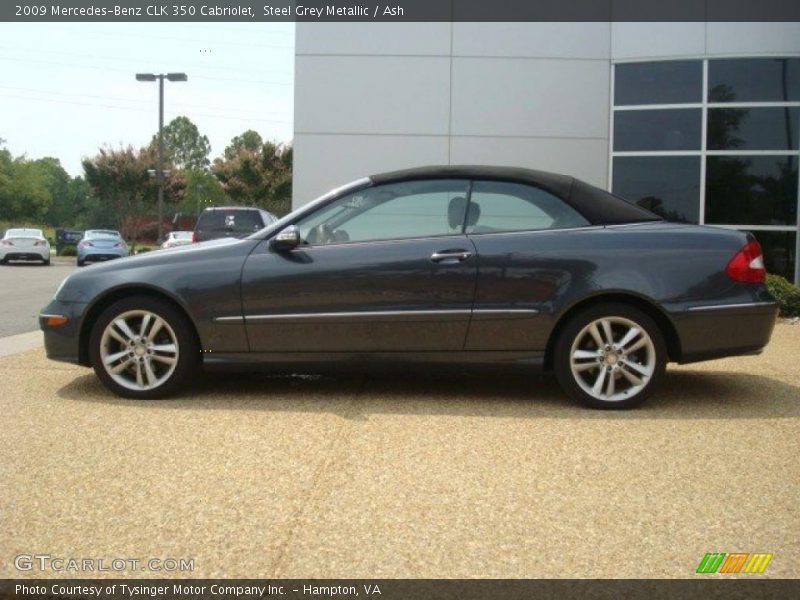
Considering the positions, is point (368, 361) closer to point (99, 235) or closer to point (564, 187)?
point (564, 187)

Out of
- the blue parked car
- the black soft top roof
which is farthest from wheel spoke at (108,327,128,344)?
the blue parked car

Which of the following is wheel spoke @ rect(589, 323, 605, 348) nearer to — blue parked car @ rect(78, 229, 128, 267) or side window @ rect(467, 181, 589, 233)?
side window @ rect(467, 181, 589, 233)

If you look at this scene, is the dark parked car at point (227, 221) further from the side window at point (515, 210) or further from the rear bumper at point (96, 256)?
the rear bumper at point (96, 256)

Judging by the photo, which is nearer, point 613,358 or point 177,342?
point 613,358

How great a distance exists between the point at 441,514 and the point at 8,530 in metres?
1.53

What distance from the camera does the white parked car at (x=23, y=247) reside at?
29.2 m

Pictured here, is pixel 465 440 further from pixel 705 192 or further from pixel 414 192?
pixel 705 192

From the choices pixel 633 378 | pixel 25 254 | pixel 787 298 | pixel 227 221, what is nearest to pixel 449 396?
pixel 633 378

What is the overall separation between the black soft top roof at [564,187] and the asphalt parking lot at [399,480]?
1.17 m

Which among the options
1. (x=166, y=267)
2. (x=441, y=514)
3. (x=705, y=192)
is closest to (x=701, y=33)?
(x=705, y=192)

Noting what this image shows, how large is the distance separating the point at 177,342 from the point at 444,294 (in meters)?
1.64

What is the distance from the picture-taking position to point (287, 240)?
540 cm

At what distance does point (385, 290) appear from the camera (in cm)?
534

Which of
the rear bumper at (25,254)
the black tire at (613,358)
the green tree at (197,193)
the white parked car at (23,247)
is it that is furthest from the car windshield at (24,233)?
the green tree at (197,193)
